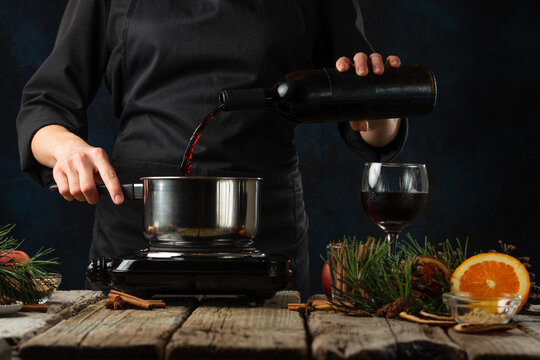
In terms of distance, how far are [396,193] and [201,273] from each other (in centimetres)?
39

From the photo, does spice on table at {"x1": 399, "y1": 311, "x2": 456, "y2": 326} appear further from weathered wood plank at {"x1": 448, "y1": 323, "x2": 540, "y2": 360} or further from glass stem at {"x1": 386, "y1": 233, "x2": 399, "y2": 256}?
glass stem at {"x1": 386, "y1": 233, "x2": 399, "y2": 256}

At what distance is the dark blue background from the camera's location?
3713mm

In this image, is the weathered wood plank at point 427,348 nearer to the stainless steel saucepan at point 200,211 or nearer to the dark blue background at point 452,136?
the stainless steel saucepan at point 200,211

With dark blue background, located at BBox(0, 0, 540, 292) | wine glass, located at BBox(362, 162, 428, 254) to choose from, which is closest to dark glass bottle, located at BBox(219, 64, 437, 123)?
wine glass, located at BBox(362, 162, 428, 254)

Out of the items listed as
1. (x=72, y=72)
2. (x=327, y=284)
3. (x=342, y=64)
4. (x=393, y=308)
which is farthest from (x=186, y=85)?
(x=393, y=308)

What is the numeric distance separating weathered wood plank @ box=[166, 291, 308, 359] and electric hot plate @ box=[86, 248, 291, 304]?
34mm

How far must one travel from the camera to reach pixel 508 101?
3781 mm

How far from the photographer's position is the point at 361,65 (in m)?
1.32

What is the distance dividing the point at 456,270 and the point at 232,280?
1.19 ft

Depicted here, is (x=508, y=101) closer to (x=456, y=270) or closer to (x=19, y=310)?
(x=456, y=270)

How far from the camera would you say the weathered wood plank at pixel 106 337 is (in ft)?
2.70

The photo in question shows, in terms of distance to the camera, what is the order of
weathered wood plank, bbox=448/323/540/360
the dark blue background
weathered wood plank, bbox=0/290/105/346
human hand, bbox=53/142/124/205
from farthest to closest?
the dark blue background → human hand, bbox=53/142/124/205 → weathered wood plank, bbox=0/290/105/346 → weathered wood plank, bbox=448/323/540/360

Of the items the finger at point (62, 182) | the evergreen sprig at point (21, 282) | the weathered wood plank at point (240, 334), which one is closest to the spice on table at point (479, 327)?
the weathered wood plank at point (240, 334)

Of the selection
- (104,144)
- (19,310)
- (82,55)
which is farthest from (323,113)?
(104,144)
